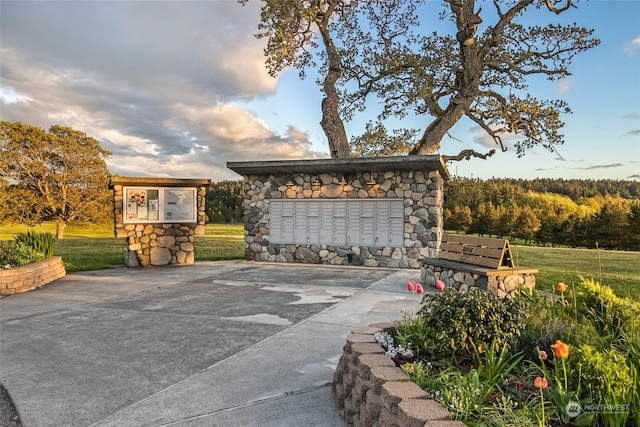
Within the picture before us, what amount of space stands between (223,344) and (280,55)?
42.7ft

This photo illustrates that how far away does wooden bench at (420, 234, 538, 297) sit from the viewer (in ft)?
21.9

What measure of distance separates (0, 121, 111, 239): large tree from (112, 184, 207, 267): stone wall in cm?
1439

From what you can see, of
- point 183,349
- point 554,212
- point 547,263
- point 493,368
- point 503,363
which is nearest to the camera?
point 493,368

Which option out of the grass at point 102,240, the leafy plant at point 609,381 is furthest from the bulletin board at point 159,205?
the leafy plant at point 609,381

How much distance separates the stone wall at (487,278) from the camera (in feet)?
21.6

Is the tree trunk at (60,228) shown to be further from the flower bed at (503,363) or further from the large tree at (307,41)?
the flower bed at (503,363)

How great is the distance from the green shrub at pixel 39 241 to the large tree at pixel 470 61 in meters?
11.6

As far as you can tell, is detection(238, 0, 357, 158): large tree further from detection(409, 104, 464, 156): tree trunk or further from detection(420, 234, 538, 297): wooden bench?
detection(420, 234, 538, 297): wooden bench

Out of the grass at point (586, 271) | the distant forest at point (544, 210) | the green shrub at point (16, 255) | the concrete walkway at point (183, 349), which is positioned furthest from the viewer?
the distant forest at point (544, 210)

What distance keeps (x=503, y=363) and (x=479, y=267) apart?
15.0 feet

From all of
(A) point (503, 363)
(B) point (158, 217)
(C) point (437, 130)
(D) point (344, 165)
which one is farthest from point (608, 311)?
(C) point (437, 130)

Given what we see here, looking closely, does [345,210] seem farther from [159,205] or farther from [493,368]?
[493,368]

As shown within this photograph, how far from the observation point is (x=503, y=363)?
2.71m

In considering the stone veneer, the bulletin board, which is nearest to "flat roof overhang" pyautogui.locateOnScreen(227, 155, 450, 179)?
the bulletin board
